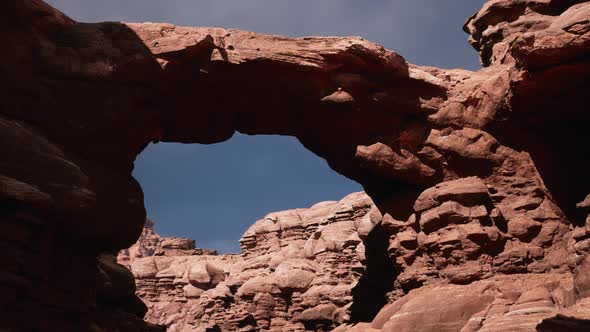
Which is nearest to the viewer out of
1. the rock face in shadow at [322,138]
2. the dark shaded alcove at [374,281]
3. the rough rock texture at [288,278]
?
the rock face in shadow at [322,138]

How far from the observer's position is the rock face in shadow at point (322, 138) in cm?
1498

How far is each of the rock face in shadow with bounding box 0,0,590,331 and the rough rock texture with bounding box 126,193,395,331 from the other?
439 cm

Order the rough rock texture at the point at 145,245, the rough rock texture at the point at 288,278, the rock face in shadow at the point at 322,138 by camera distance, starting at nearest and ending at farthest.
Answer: the rock face in shadow at the point at 322,138, the rough rock texture at the point at 288,278, the rough rock texture at the point at 145,245

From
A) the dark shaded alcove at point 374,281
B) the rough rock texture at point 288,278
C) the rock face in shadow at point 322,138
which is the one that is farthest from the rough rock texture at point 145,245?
the rock face in shadow at point 322,138

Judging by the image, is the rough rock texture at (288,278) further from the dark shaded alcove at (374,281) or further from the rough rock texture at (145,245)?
the rough rock texture at (145,245)

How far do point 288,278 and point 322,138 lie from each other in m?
15.7

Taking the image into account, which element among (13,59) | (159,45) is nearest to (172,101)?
(159,45)

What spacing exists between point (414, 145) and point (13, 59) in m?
12.2

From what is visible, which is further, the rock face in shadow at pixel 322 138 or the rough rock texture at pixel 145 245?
the rough rock texture at pixel 145 245

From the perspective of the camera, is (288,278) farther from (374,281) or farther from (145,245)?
(145,245)

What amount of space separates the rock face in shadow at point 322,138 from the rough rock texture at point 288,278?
14.4ft

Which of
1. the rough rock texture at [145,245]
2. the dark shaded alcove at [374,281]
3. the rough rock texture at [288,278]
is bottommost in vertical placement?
the dark shaded alcove at [374,281]

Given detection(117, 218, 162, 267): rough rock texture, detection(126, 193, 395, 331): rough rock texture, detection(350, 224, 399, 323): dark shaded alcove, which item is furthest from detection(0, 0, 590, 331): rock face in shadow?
detection(117, 218, 162, 267): rough rock texture

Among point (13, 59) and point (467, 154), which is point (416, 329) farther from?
point (13, 59)
